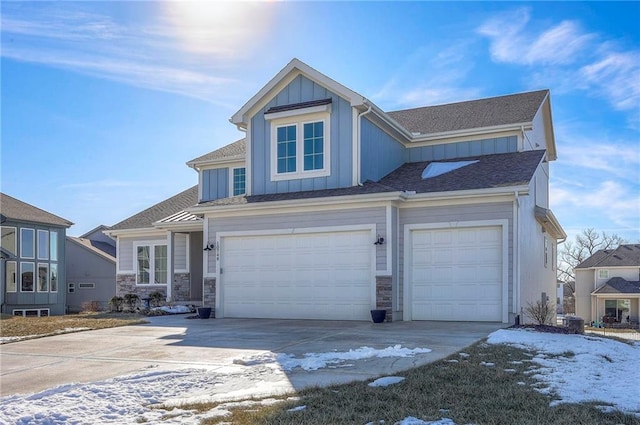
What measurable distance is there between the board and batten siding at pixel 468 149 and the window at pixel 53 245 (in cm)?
1884

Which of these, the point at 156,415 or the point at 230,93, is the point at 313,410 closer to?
the point at 156,415

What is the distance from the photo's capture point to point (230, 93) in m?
15.4

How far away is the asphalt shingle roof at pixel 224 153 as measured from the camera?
763 inches

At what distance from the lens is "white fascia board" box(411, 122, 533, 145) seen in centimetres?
1523

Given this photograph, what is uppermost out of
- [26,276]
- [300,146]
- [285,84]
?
[285,84]

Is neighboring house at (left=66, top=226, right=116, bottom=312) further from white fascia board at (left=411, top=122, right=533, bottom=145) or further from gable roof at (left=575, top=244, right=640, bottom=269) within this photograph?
gable roof at (left=575, top=244, right=640, bottom=269)

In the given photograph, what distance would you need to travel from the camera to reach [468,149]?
52.0 feet

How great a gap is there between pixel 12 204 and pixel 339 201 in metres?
19.2

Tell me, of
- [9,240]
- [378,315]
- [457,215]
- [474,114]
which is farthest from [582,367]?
[9,240]

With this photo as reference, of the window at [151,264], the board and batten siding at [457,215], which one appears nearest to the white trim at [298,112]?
the board and batten siding at [457,215]

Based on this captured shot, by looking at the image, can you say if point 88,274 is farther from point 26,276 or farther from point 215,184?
point 215,184

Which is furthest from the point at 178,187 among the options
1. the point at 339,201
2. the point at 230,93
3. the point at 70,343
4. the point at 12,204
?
the point at 70,343

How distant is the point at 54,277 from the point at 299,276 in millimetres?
17878

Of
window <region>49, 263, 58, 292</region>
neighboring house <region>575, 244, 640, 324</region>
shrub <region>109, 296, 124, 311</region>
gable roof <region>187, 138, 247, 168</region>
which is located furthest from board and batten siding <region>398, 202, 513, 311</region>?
neighboring house <region>575, 244, 640, 324</region>
